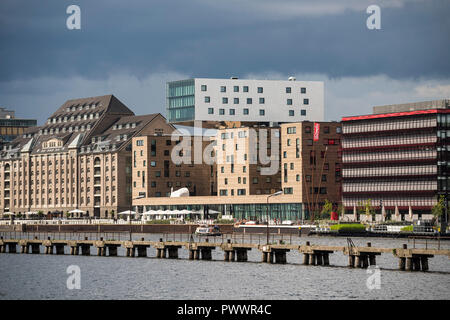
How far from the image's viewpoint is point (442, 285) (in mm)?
97438

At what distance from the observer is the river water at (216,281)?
93.4 m

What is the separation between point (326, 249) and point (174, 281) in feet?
56.8

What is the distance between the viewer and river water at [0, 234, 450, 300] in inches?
3676

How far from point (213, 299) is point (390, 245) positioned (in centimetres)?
6730

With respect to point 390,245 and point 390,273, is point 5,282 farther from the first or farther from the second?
point 390,245

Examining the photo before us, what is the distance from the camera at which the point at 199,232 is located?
197375 mm

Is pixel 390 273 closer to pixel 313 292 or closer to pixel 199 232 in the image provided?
pixel 313 292

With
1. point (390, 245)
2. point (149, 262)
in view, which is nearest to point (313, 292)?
point (149, 262)

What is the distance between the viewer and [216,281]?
10425 cm

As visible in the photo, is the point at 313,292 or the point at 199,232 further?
the point at 199,232
